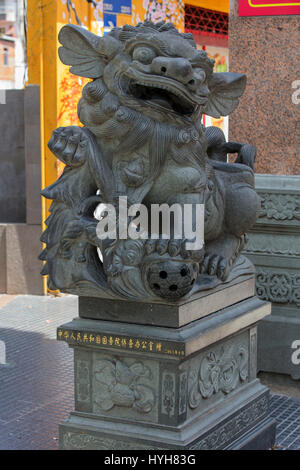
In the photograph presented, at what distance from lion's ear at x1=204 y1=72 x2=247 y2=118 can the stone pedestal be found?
0.95 metres

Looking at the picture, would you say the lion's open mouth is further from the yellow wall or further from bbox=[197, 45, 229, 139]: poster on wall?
bbox=[197, 45, 229, 139]: poster on wall

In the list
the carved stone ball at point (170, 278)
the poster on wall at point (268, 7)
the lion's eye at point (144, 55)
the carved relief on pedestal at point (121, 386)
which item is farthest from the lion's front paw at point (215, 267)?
the poster on wall at point (268, 7)

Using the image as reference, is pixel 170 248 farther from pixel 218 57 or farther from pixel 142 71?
pixel 218 57

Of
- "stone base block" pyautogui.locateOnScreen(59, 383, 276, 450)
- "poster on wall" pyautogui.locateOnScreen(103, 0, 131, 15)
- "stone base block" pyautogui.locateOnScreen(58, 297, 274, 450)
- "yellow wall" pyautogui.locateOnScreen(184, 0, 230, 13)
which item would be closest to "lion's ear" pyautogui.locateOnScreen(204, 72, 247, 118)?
"stone base block" pyautogui.locateOnScreen(58, 297, 274, 450)

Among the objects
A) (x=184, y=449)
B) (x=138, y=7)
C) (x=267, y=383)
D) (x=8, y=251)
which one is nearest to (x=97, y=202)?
(x=184, y=449)

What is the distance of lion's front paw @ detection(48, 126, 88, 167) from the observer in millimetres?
2986

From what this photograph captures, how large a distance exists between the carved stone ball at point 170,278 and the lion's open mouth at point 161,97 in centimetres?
66

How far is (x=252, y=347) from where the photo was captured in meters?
3.69

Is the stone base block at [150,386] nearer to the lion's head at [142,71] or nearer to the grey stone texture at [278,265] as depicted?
the lion's head at [142,71]

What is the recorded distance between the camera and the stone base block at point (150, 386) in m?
2.94

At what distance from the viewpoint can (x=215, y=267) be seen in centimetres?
330

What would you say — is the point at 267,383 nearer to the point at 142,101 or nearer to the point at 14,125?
the point at 142,101

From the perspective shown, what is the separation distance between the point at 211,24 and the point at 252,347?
30.5ft

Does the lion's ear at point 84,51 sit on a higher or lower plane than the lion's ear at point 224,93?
higher
